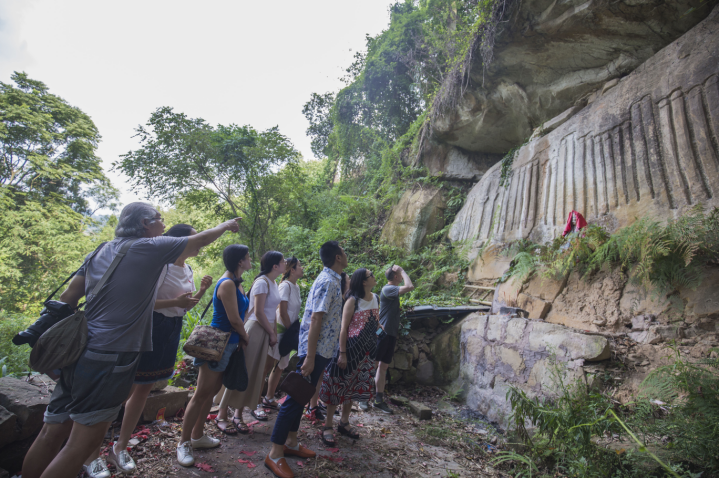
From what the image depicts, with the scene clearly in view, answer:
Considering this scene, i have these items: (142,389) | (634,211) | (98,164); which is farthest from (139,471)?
(98,164)

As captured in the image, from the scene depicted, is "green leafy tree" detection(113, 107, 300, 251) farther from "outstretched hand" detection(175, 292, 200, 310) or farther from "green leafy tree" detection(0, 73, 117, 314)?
"outstretched hand" detection(175, 292, 200, 310)

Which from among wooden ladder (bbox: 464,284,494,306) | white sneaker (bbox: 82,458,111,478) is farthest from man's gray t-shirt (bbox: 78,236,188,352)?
wooden ladder (bbox: 464,284,494,306)

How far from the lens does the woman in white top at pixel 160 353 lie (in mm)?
2295

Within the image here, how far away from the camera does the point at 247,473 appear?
241cm

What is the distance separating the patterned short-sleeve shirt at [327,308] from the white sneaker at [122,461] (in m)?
1.29

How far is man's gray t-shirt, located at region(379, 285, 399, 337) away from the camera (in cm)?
435

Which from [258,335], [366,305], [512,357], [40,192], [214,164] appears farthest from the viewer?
[40,192]

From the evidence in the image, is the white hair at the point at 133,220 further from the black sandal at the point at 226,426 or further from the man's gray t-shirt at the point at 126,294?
the black sandal at the point at 226,426

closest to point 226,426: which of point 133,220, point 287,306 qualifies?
point 287,306

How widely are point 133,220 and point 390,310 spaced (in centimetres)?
312

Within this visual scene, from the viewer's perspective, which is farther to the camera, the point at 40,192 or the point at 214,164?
the point at 40,192

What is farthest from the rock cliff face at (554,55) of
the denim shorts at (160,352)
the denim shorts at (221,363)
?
the denim shorts at (160,352)

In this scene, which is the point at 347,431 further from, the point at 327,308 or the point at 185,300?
the point at 185,300

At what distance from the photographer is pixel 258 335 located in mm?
3104
